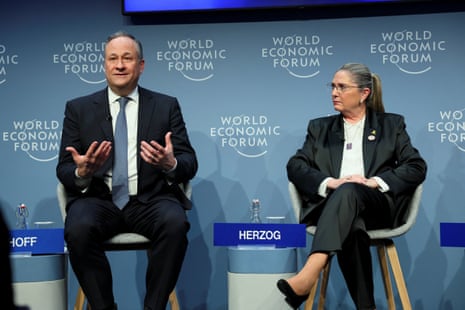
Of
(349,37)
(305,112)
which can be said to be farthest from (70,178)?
(349,37)

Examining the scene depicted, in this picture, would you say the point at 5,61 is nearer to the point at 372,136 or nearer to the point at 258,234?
the point at 258,234

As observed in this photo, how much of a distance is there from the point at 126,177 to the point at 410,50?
211cm

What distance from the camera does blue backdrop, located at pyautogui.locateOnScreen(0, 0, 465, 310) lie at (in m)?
4.27

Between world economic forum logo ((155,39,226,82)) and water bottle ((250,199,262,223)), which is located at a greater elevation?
world economic forum logo ((155,39,226,82))

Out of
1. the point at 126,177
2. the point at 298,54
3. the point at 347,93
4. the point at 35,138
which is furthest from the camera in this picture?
the point at 35,138

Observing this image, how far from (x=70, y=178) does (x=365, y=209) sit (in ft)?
4.73

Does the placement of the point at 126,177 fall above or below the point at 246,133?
below

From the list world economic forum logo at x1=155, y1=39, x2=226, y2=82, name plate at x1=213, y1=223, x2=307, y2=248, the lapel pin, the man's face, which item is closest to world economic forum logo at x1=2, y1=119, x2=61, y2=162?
world economic forum logo at x1=155, y1=39, x2=226, y2=82

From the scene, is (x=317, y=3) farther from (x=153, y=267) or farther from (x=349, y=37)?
(x=153, y=267)

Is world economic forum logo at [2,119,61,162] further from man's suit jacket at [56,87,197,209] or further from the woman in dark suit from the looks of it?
the woman in dark suit

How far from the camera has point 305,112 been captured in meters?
4.39

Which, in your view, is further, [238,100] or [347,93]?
[238,100]

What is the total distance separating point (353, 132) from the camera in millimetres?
3668

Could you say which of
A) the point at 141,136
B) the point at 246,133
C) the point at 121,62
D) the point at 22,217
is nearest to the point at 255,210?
the point at 246,133
